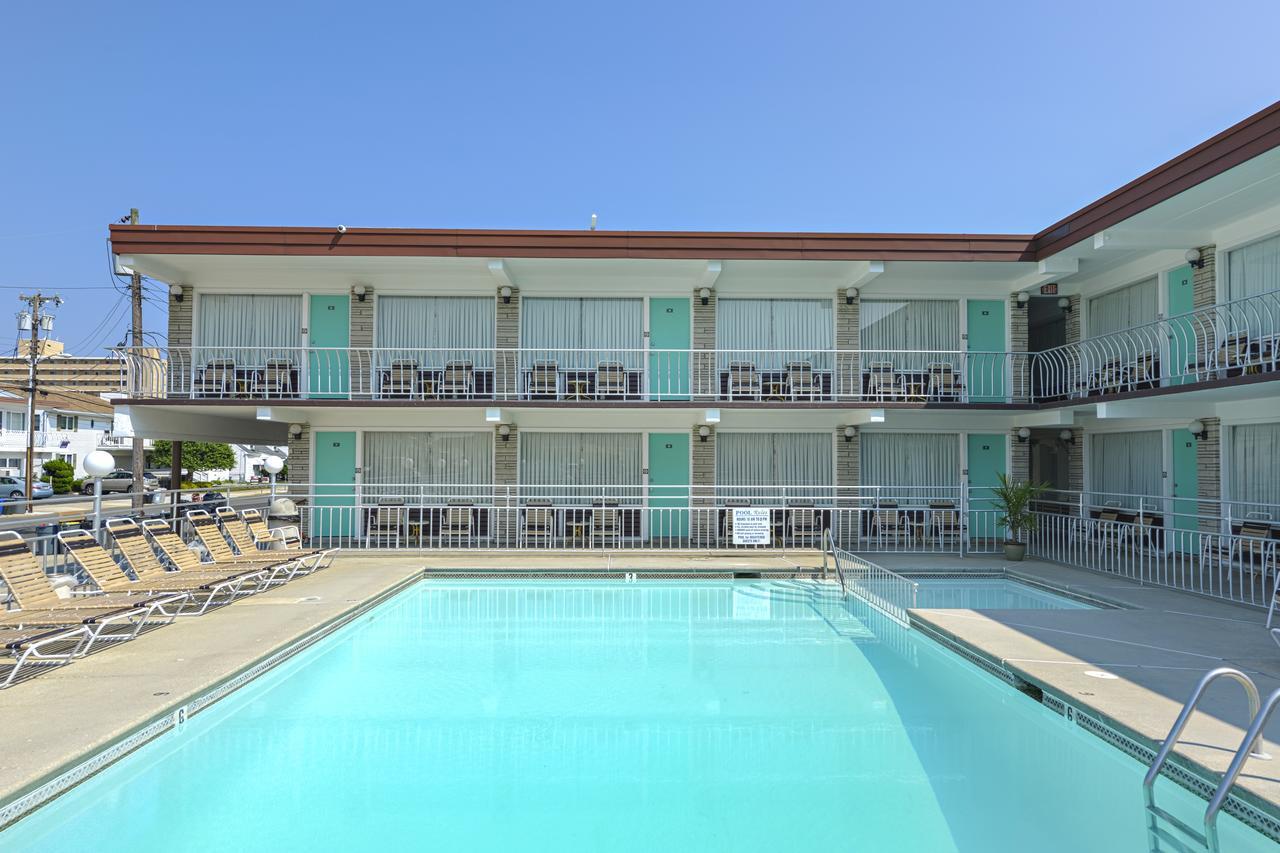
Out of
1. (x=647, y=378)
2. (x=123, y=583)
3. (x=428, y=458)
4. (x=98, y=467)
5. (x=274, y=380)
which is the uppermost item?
(x=647, y=378)

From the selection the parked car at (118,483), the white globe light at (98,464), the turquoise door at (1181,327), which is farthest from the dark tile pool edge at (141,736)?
the parked car at (118,483)

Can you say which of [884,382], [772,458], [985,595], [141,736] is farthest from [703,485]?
[141,736]

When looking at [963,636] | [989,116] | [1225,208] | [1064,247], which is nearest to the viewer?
[963,636]

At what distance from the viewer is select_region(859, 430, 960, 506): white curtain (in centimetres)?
1580

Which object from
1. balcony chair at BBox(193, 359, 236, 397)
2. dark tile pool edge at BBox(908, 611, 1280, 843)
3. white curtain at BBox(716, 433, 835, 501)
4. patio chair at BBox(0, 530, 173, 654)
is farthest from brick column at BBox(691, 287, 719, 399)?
patio chair at BBox(0, 530, 173, 654)

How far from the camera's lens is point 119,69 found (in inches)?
834

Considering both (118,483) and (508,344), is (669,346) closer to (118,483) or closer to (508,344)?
(508,344)

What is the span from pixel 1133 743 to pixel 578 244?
38.1ft

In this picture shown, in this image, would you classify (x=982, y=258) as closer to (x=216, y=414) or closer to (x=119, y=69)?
(x=216, y=414)

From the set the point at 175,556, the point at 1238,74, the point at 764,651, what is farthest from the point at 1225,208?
the point at 175,556

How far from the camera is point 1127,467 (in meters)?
14.5

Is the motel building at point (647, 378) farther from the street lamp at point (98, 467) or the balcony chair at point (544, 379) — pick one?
the street lamp at point (98, 467)

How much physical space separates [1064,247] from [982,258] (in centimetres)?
138

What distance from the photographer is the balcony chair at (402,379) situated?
15117mm
